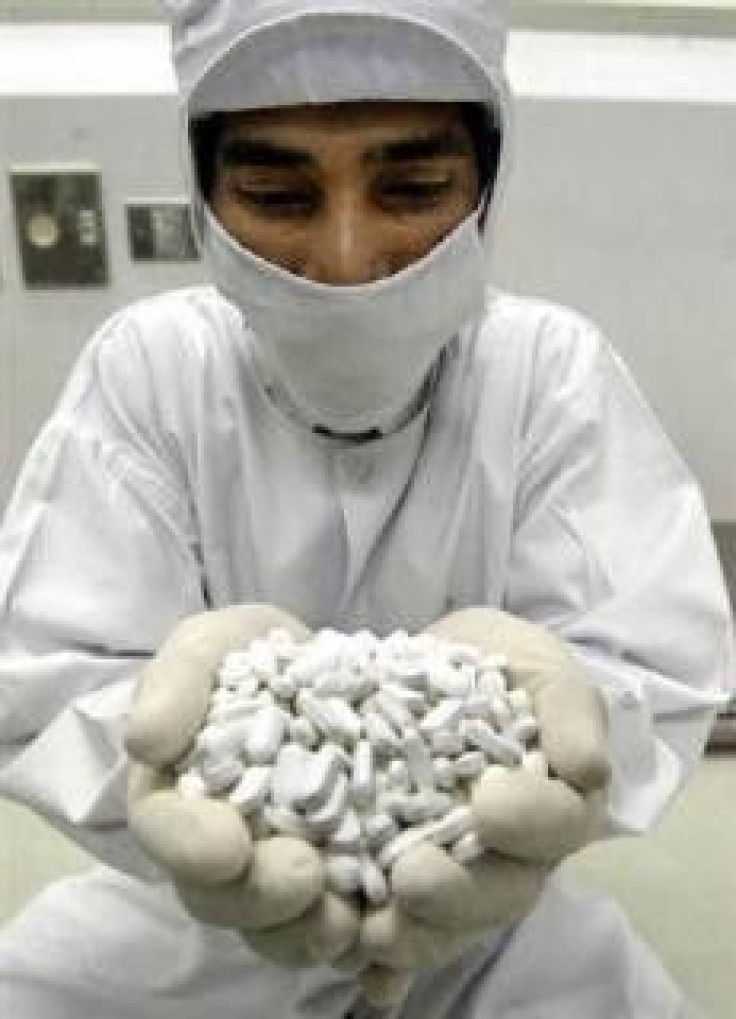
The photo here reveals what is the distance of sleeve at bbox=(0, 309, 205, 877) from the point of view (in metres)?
0.82

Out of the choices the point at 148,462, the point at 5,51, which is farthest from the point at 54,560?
the point at 5,51

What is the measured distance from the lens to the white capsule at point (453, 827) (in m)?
0.70

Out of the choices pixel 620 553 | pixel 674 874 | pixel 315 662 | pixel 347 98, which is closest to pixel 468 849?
pixel 315 662

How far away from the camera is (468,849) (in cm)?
69

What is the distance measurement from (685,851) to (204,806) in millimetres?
766

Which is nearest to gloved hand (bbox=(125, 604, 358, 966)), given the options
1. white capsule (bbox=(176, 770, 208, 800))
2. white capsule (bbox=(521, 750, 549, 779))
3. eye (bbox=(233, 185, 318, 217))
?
white capsule (bbox=(176, 770, 208, 800))

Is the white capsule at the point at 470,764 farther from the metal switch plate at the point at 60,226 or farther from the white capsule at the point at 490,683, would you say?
the metal switch plate at the point at 60,226

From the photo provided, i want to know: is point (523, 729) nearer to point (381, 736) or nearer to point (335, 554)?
point (381, 736)

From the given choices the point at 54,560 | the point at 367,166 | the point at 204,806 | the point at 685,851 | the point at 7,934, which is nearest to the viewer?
the point at 204,806

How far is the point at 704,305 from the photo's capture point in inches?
55.1

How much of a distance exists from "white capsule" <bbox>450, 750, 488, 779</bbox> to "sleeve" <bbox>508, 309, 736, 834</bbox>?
0.16m

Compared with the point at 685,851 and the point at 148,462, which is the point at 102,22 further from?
the point at 685,851

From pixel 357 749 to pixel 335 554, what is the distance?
246 mm

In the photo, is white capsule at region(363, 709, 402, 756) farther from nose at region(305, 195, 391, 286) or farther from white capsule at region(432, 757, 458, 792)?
nose at region(305, 195, 391, 286)
